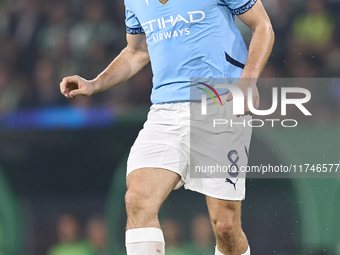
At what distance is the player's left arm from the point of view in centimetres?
280

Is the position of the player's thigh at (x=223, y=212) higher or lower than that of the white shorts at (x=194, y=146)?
lower

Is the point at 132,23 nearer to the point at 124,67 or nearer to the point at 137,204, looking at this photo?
the point at 124,67

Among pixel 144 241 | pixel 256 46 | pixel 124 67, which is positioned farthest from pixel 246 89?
pixel 124 67

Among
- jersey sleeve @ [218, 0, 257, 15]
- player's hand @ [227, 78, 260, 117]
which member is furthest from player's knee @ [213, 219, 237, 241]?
jersey sleeve @ [218, 0, 257, 15]

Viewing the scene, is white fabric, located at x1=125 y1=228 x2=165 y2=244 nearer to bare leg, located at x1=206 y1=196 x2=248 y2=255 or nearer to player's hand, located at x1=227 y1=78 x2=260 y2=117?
bare leg, located at x1=206 y1=196 x2=248 y2=255

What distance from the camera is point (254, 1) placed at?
2.99m

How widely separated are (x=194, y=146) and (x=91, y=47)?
3.36 metres

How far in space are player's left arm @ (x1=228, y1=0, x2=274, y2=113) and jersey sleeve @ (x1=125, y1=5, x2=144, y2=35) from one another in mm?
674

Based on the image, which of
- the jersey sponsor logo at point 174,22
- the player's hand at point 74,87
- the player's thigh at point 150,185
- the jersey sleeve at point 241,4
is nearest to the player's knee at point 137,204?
the player's thigh at point 150,185

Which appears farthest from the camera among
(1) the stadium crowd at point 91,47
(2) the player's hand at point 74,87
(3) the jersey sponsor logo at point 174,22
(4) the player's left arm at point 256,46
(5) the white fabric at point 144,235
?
(1) the stadium crowd at point 91,47

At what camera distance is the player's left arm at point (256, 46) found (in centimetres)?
280

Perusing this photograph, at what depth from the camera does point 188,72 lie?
296 cm

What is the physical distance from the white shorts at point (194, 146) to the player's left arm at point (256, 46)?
0.26 metres

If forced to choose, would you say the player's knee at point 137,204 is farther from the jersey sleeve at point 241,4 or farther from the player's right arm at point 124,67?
the jersey sleeve at point 241,4
